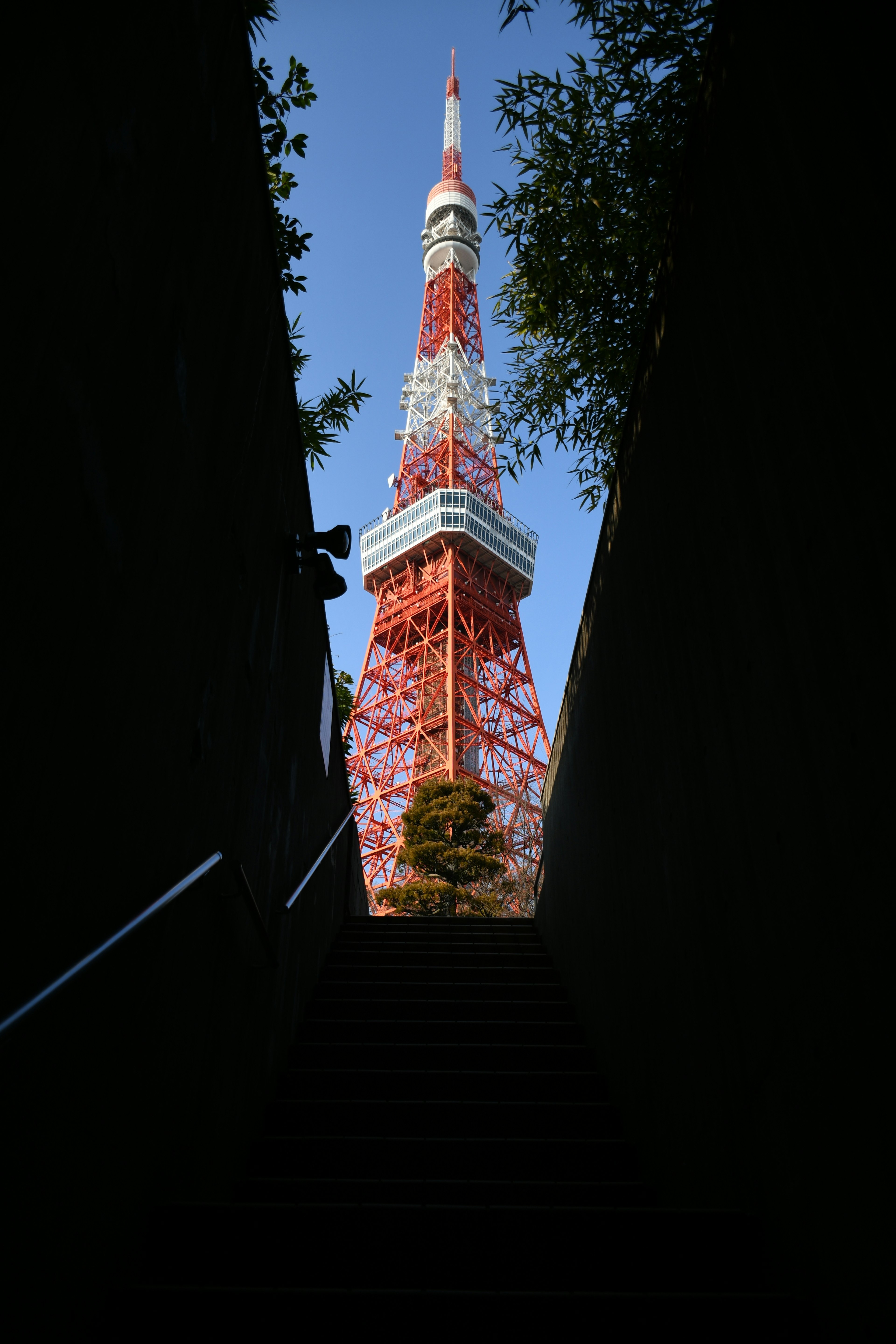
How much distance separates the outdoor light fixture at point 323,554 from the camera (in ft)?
10.4

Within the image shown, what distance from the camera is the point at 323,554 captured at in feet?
11.3

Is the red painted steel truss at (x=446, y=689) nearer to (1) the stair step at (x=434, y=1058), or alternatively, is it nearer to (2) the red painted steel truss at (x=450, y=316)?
(2) the red painted steel truss at (x=450, y=316)

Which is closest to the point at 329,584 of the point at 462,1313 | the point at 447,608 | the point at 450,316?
the point at 462,1313

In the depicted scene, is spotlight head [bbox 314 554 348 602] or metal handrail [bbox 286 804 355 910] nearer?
metal handrail [bbox 286 804 355 910]

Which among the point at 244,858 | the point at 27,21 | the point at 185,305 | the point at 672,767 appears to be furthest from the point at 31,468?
the point at 672,767

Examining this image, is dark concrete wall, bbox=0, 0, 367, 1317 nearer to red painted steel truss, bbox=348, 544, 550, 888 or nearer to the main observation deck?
red painted steel truss, bbox=348, 544, 550, 888

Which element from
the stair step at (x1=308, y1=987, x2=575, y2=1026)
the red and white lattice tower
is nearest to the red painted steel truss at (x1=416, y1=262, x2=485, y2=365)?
the red and white lattice tower

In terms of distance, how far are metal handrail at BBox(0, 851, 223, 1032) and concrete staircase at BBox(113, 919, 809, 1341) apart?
64 centimetres

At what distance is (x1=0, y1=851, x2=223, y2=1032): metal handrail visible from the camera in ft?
3.52

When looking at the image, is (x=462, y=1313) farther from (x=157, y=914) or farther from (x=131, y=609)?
(x=131, y=609)

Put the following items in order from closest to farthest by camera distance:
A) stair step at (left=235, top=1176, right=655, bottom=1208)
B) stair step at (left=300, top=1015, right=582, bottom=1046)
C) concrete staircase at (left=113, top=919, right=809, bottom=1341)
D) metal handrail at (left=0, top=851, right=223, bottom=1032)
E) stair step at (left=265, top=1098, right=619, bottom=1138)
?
metal handrail at (left=0, top=851, right=223, bottom=1032), concrete staircase at (left=113, top=919, right=809, bottom=1341), stair step at (left=235, top=1176, right=655, bottom=1208), stair step at (left=265, top=1098, right=619, bottom=1138), stair step at (left=300, top=1015, right=582, bottom=1046)

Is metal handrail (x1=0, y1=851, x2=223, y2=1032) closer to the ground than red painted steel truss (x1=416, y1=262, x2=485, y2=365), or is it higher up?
closer to the ground

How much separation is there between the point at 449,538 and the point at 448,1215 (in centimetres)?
2348

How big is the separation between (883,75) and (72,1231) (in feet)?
7.20
